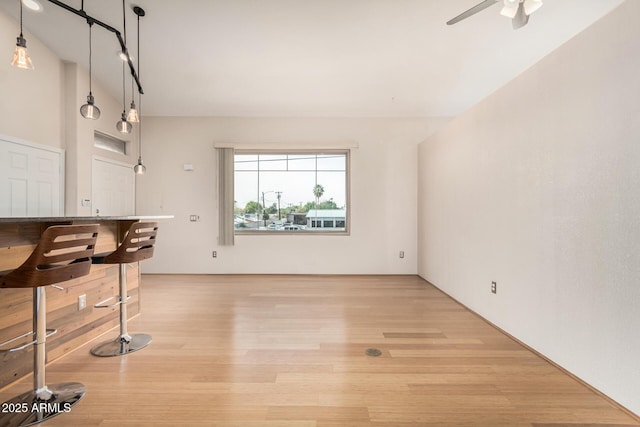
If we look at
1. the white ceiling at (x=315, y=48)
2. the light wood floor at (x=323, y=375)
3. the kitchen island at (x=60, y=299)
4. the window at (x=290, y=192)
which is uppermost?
the white ceiling at (x=315, y=48)

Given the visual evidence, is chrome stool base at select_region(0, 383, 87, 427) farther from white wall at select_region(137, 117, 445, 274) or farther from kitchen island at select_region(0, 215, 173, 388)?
white wall at select_region(137, 117, 445, 274)

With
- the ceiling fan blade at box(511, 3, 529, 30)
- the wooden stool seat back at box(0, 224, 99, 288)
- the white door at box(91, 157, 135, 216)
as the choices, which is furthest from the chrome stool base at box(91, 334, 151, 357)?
the ceiling fan blade at box(511, 3, 529, 30)

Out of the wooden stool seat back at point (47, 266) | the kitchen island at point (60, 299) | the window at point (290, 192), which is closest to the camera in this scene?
the wooden stool seat back at point (47, 266)

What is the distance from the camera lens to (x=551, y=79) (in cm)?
203

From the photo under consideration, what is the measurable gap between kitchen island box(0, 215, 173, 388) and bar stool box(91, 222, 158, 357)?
17 cm

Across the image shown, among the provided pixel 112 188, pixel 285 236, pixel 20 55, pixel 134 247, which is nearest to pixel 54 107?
pixel 112 188

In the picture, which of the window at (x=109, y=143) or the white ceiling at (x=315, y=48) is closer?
the white ceiling at (x=315, y=48)

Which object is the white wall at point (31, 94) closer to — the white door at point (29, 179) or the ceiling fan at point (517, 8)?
the white door at point (29, 179)

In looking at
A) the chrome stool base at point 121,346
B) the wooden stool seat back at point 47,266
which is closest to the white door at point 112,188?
the chrome stool base at point 121,346

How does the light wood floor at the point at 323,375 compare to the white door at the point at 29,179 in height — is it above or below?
below

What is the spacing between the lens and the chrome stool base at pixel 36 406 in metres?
1.45

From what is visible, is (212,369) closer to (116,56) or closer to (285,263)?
(285,263)

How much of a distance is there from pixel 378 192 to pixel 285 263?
2.07 meters

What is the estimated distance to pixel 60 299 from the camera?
2.09m
